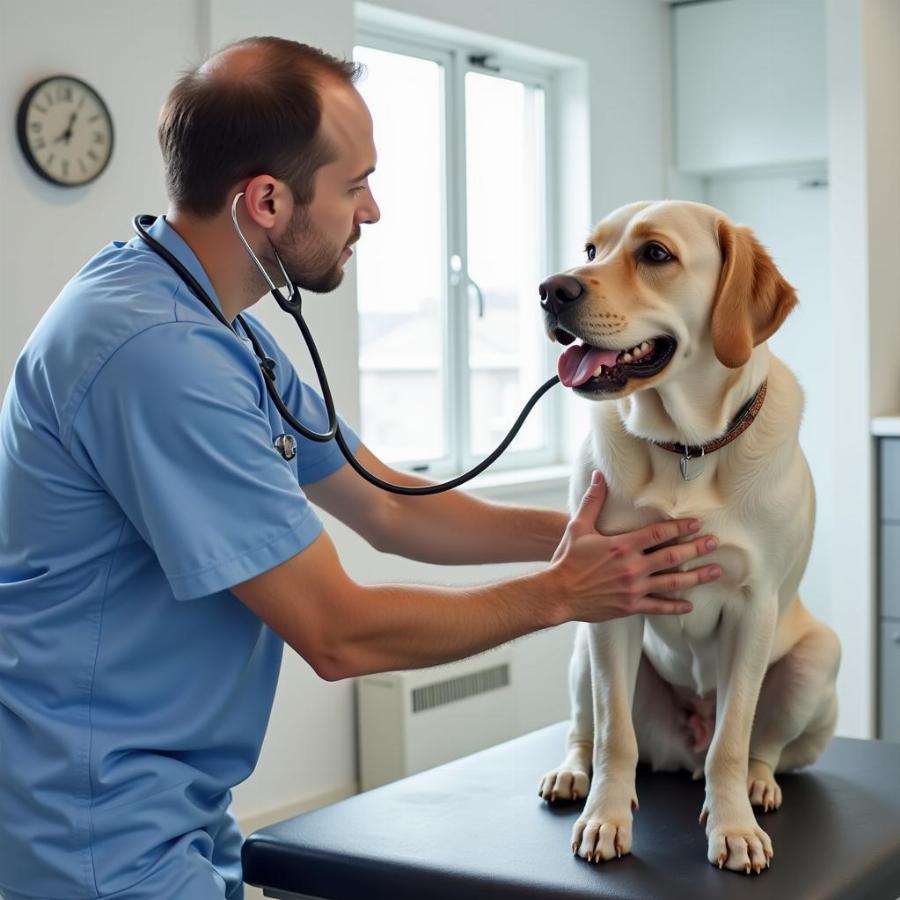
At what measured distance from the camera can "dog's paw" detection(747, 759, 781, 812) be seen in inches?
63.6

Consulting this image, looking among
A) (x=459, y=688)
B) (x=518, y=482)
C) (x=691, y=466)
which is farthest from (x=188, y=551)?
(x=518, y=482)

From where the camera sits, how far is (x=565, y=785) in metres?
1.68

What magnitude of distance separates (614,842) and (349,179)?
806 millimetres

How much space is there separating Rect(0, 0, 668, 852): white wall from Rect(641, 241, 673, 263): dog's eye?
4.83 ft

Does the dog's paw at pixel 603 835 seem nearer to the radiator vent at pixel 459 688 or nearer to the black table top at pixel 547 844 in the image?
the black table top at pixel 547 844

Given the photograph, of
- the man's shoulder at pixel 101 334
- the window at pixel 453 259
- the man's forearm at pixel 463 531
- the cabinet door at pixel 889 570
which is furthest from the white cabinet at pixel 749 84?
the man's shoulder at pixel 101 334

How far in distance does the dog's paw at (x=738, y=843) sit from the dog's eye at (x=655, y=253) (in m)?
0.62

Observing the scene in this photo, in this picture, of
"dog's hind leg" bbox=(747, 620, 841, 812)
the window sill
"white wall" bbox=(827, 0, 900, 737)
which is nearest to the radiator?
the window sill

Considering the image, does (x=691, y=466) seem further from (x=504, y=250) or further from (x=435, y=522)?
(x=504, y=250)

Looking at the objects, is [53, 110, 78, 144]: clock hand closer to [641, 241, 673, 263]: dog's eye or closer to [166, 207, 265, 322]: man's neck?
[166, 207, 265, 322]: man's neck

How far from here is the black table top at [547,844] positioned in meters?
1.41

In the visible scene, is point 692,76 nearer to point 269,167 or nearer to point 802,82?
point 802,82

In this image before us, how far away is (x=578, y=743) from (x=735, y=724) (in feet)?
0.96

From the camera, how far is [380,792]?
1.79m
